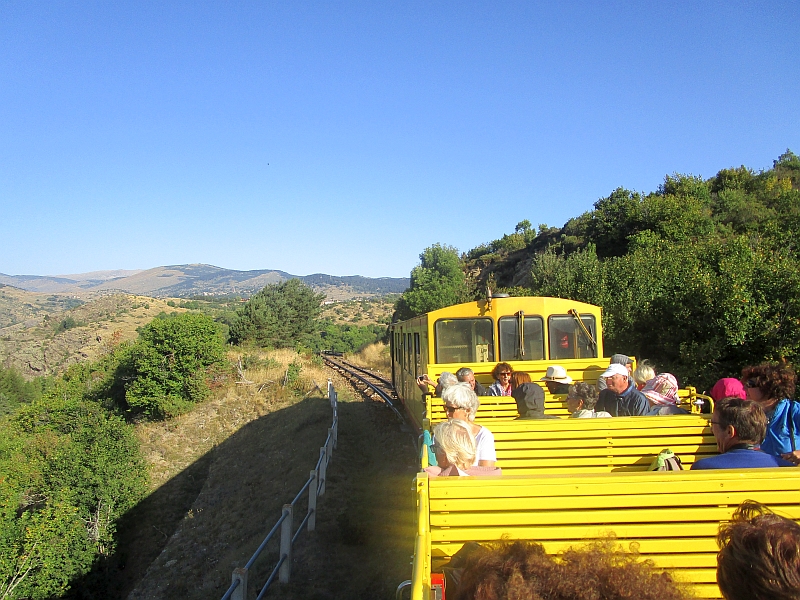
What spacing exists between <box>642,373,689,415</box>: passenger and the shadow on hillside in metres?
6.59

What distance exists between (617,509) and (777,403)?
198 cm

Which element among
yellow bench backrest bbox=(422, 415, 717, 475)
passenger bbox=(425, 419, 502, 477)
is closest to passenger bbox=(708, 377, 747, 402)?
yellow bench backrest bbox=(422, 415, 717, 475)

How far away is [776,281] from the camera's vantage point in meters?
11.4

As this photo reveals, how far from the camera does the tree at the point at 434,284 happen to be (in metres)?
43.3

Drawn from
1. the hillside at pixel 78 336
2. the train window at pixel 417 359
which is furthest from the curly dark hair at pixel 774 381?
the hillside at pixel 78 336

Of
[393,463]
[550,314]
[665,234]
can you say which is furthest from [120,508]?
[665,234]

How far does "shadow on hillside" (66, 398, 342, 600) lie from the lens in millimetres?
11945

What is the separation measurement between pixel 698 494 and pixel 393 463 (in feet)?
31.1

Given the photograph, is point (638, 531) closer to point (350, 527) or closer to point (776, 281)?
point (350, 527)

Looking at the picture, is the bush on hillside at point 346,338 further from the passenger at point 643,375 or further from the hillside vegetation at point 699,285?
the passenger at point 643,375

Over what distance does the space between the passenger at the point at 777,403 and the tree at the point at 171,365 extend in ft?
80.8

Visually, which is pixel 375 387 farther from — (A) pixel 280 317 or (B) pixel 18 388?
(B) pixel 18 388

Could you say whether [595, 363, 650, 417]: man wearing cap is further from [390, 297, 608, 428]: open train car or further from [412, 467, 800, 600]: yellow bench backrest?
[390, 297, 608, 428]: open train car

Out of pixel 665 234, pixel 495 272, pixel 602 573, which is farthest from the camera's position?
pixel 495 272
